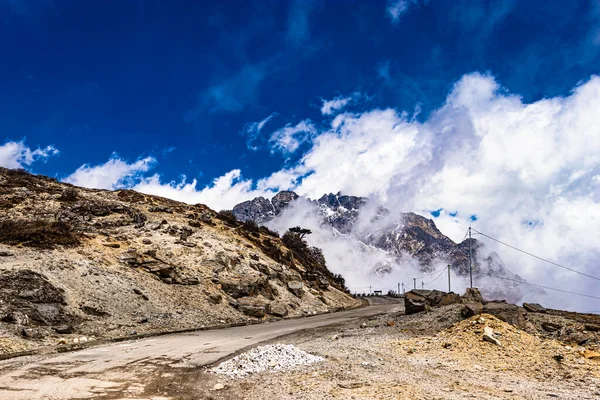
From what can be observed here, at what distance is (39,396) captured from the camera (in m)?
9.48

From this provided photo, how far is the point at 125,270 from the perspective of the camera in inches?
1067

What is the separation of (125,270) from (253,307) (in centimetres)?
937

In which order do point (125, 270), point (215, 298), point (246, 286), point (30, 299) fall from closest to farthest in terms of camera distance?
point (30, 299) → point (125, 270) → point (215, 298) → point (246, 286)

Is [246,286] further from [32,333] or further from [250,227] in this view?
[250,227]

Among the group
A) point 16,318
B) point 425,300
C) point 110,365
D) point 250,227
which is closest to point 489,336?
point 425,300

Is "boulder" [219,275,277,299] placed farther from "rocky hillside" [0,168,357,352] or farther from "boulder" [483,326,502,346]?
"boulder" [483,326,502,346]

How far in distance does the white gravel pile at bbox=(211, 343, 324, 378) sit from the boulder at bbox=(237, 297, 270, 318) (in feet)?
53.2

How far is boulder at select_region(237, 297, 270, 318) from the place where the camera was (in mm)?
29391

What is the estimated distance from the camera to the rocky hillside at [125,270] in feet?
65.4

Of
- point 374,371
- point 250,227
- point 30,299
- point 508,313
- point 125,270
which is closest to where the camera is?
point 374,371

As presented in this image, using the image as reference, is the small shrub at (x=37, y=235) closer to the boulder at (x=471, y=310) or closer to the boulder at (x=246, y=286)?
the boulder at (x=246, y=286)

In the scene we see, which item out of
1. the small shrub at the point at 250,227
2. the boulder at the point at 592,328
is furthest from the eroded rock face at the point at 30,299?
the small shrub at the point at 250,227

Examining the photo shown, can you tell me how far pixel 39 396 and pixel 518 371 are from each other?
12655 millimetres

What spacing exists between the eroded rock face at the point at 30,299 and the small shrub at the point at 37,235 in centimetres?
514
